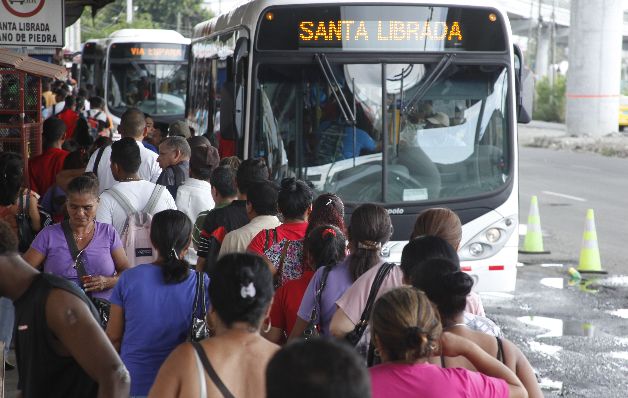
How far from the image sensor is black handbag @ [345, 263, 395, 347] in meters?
4.91

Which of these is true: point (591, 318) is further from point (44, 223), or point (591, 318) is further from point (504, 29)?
point (44, 223)

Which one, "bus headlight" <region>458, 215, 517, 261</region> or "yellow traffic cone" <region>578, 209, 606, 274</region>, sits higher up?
"bus headlight" <region>458, 215, 517, 261</region>

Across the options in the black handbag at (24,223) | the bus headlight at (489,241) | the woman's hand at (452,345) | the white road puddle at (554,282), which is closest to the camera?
the woman's hand at (452,345)

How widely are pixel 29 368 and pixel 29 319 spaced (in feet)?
0.65

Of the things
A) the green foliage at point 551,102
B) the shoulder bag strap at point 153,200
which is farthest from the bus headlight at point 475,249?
the green foliage at point 551,102

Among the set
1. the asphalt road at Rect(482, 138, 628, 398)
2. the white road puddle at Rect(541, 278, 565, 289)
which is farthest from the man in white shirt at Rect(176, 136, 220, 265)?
the white road puddle at Rect(541, 278, 565, 289)

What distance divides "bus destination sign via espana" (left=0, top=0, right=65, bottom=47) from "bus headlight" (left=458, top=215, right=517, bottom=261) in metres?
4.70

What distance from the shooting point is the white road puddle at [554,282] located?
12688 mm

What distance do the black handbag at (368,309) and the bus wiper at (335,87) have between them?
4912mm

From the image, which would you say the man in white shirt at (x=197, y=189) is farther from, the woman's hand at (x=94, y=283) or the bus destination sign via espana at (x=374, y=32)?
the bus destination sign via espana at (x=374, y=32)

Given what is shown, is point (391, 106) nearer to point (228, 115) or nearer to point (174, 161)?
point (228, 115)

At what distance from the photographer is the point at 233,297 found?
12.0ft

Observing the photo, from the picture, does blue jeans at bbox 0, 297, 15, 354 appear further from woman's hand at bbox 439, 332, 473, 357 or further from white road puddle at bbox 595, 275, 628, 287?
white road puddle at bbox 595, 275, 628, 287

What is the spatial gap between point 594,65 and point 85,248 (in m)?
35.1
